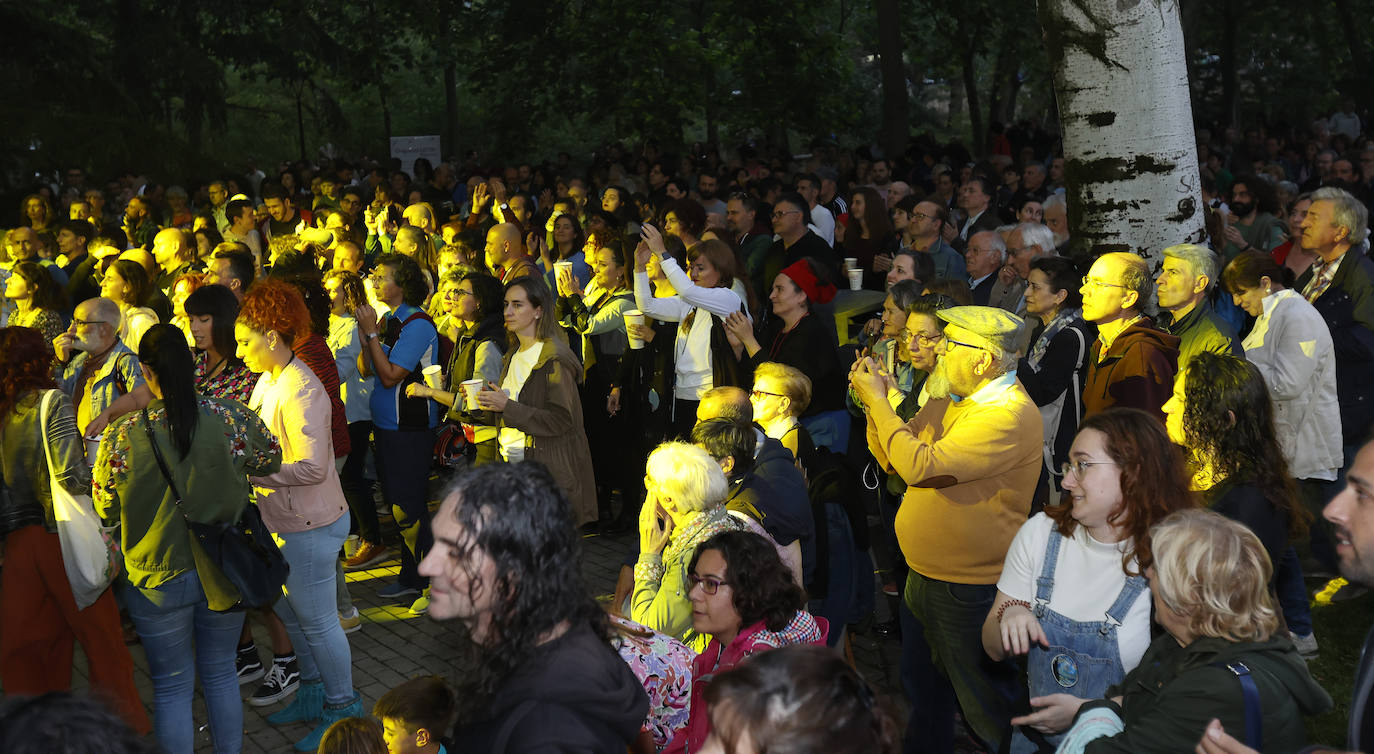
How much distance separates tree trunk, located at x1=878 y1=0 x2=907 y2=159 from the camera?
2006cm

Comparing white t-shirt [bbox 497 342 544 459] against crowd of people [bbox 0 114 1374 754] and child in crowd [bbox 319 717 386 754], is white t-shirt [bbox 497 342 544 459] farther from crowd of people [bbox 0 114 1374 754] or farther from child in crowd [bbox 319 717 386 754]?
child in crowd [bbox 319 717 386 754]

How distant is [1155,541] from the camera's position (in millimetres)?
3055

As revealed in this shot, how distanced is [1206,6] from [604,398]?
29.6m

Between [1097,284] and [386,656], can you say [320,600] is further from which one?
[1097,284]

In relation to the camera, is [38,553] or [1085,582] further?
[38,553]

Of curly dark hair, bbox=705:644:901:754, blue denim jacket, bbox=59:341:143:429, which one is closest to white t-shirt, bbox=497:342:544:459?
blue denim jacket, bbox=59:341:143:429

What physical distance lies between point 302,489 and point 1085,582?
10.8 ft

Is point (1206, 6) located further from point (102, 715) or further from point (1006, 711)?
point (102, 715)

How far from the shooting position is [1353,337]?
6.83m

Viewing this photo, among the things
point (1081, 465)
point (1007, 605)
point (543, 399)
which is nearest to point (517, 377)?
point (543, 399)

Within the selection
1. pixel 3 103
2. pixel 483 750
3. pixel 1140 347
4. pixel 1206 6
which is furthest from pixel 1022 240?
pixel 1206 6

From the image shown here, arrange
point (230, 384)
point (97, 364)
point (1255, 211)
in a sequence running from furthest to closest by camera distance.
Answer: point (1255, 211)
point (97, 364)
point (230, 384)

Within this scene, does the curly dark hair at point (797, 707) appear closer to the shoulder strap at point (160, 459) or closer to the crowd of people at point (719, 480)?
the crowd of people at point (719, 480)

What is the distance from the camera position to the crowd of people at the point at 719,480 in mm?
2701
